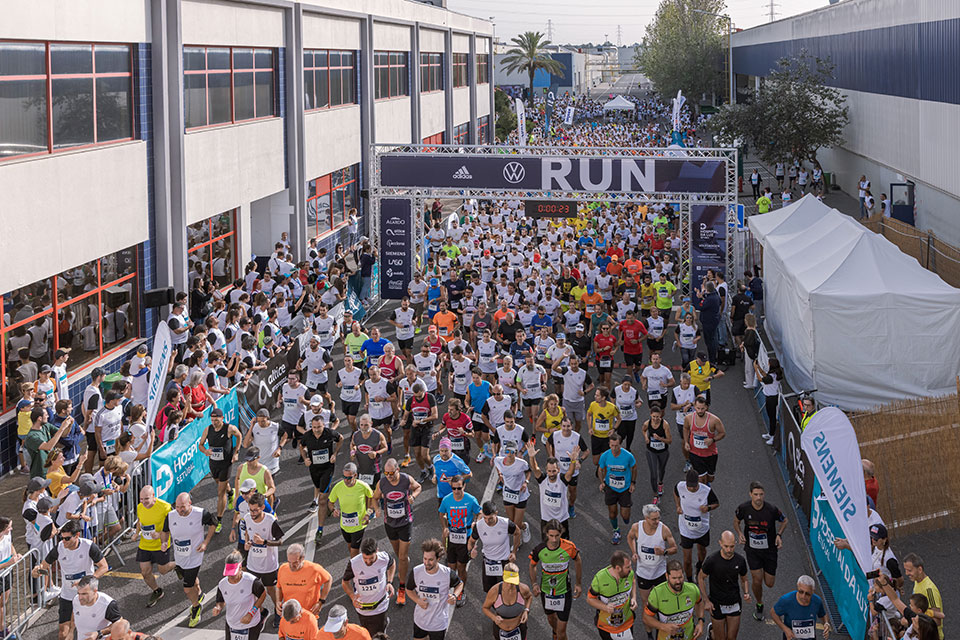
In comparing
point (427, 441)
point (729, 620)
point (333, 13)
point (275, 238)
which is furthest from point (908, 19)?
point (729, 620)

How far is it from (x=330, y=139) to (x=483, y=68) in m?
34.4

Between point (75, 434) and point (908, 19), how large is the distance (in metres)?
28.6

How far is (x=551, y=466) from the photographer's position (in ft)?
36.5

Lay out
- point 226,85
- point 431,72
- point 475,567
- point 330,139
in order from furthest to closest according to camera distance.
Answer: point 431,72 < point 330,139 < point 226,85 < point 475,567

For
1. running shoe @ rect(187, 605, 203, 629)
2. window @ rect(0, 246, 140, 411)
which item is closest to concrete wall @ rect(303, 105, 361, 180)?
window @ rect(0, 246, 140, 411)

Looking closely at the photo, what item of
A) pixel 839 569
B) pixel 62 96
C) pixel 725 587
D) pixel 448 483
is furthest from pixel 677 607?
pixel 62 96

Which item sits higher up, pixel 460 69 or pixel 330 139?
pixel 460 69

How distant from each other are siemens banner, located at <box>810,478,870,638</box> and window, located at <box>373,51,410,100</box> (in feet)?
98.1

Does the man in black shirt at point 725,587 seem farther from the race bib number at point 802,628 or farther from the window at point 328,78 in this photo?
the window at point 328,78

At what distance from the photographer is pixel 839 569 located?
Result: 1020 centimetres

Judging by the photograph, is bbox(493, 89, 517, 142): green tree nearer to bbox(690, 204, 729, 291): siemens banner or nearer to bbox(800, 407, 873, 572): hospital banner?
bbox(690, 204, 729, 291): siemens banner

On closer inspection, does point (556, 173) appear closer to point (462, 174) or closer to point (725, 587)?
point (462, 174)

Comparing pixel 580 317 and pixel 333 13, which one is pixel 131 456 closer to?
pixel 580 317

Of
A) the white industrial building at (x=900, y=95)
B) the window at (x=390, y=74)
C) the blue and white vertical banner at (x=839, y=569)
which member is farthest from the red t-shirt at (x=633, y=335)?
the window at (x=390, y=74)
